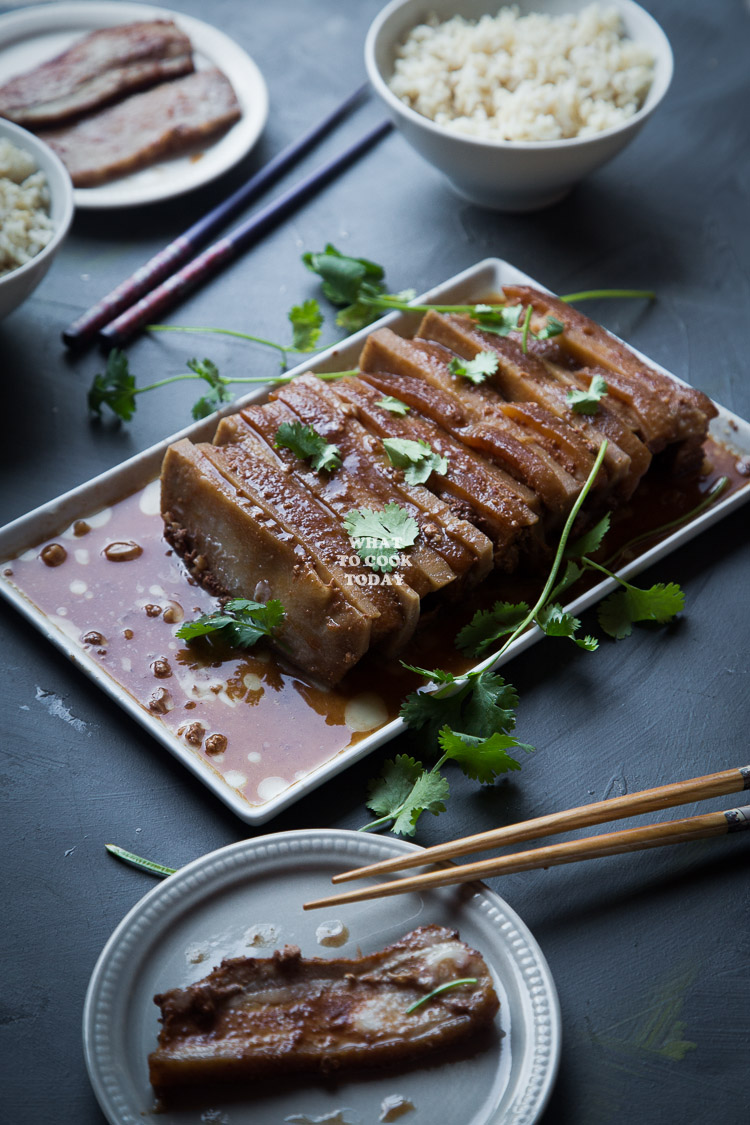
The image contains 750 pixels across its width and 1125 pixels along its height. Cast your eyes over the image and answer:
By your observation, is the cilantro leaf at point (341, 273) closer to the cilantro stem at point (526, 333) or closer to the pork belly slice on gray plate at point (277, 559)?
the cilantro stem at point (526, 333)

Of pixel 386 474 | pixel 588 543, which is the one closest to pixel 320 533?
pixel 386 474

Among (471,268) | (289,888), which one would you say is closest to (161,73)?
(471,268)

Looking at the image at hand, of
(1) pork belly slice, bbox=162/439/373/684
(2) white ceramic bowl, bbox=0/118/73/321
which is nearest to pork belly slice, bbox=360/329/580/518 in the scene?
(1) pork belly slice, bbox=162/439/373/684

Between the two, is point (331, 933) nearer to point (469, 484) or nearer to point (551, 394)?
point (469, 484)

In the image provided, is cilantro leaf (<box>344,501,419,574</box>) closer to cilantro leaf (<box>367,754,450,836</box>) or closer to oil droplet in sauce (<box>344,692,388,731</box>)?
oil droplet in sauce (<box>344,692,388,731</box>)

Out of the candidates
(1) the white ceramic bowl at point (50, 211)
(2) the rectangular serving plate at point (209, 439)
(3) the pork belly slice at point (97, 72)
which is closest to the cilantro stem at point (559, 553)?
(2) the rectangular serving plate at point (209, 439)
